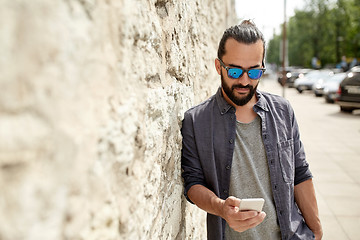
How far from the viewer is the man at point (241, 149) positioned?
1801 millimetres

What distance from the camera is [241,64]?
1.79 meters

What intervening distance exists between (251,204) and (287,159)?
533mm

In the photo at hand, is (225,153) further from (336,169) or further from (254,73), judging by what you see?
(336,169)

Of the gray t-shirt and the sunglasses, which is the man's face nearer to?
the sunglasses

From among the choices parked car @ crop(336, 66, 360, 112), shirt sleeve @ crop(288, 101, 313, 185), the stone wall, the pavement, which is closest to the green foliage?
parked car @ crop(336, 66, 360, 112)

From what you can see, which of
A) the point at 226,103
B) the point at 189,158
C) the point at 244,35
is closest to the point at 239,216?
the point at 189,158

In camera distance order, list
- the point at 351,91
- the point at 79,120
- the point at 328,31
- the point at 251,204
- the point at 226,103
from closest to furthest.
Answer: the point at 79,120, the point at 251,204, the point at 226,103, the point at 351,91, the point at 328,31

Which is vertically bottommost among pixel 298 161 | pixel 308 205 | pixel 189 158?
pixel 308 205

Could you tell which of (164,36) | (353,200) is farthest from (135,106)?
(353,200)

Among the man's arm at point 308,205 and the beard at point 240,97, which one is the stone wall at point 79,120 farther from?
the man's arm at point 308,205

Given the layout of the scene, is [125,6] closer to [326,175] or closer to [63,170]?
[63,170]

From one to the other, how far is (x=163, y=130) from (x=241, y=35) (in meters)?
0.68

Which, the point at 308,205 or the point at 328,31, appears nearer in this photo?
the point at 308,205

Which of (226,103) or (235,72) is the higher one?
(235,72)
